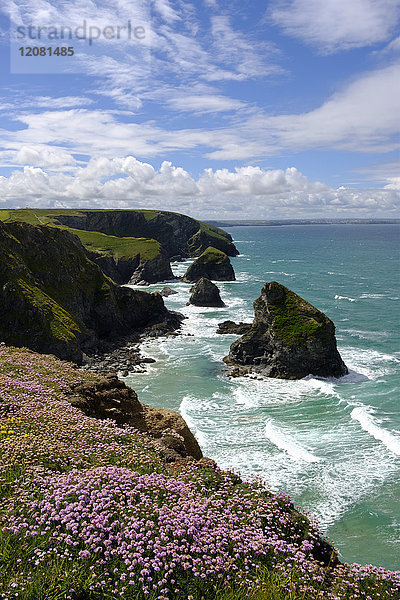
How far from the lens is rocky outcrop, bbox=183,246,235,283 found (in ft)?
444

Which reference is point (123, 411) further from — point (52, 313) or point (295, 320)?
point (52, 313)

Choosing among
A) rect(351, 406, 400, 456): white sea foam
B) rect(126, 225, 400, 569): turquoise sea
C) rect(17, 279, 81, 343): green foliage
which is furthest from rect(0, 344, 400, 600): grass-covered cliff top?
rect(17, 279, 81, 343): green foliage

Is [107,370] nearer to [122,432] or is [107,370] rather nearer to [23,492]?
[122,432]

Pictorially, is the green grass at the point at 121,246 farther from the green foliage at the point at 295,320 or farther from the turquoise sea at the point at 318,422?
the green foliage at the point at 295,320

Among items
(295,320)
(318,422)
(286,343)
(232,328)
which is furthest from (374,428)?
(232,328)

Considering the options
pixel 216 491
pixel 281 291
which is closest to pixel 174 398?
pixel 281 291

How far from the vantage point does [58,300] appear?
202ft

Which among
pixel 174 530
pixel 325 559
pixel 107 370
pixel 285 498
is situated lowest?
pixel 107 370

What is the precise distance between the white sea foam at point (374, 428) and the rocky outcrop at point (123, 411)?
20.5 meters

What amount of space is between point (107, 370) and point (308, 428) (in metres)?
27.2

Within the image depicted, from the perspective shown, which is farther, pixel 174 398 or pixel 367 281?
pixel 367 281

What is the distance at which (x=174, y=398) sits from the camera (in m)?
43.6

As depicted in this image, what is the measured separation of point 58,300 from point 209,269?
7921 centimetres

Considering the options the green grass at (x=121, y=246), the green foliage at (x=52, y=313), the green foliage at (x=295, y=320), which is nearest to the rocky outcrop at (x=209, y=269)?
the green grass at (x=121, y=246)
